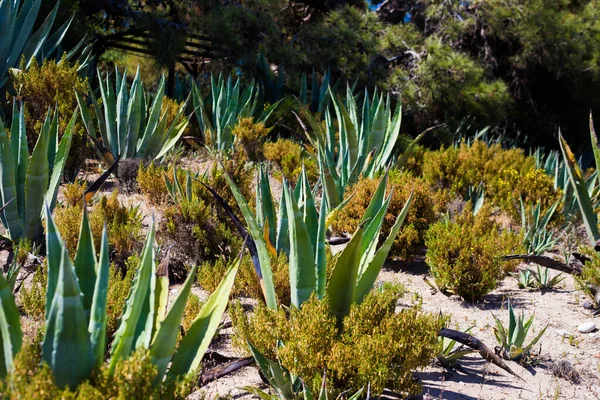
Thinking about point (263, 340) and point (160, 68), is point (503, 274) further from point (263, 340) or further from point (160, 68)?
point (160, 68)

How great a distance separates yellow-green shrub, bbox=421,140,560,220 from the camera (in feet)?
21.9

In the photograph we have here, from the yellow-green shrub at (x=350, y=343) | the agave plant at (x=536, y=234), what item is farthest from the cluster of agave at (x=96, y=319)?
the agave plant at (x=536, y=234)

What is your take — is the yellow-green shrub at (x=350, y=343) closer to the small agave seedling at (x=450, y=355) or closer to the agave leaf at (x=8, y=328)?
the small agave seedling at (x=450, y=355)

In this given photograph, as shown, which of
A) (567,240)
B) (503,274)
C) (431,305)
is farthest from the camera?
(567,240)

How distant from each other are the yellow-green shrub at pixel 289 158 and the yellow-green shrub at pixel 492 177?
52.1 inches

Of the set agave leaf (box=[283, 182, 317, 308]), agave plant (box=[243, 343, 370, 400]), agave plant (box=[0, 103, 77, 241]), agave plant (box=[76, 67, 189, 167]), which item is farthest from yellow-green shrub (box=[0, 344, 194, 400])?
agave plant (box=[76, 67, 189, 167])

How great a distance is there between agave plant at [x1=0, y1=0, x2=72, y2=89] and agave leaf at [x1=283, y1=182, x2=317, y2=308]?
15.2 ft

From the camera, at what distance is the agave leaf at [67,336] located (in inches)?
65.1

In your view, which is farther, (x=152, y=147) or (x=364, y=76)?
(x=364, y=76)

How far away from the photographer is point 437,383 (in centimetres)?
289

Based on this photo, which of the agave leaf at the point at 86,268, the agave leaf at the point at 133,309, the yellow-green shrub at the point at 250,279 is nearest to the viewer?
the agave leaf at the point at 133,309

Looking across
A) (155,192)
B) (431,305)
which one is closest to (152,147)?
(155,192)

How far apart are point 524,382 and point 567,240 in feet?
10.2

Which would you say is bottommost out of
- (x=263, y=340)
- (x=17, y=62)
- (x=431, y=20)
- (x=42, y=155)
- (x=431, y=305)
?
(x=431, y=305)
